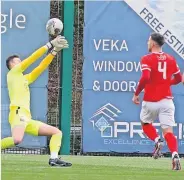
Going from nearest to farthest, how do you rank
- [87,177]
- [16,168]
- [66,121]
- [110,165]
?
[87,177] → [16,168] → [110,165] → [66,121]

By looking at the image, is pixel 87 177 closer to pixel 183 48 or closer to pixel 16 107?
pixel 16 107

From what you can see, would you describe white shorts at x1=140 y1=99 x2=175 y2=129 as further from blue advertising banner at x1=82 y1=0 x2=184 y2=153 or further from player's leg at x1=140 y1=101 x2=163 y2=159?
blue advertising banner at x1=82 y1=0 x2=184 y2=153

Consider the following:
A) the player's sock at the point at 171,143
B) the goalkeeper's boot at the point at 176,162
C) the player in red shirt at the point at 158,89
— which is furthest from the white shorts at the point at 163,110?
the goalkeeper's boot at the point at 176,162

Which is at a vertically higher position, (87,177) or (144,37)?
(144,37)

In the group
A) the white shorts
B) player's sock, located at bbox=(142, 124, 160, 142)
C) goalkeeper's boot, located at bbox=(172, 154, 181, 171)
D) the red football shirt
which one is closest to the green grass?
→ goalkeeper's boot, located at bbox=(172, 154, 181, 171)

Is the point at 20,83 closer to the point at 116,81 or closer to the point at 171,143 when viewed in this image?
the point at 171,143

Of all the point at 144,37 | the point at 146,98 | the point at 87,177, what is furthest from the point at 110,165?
the point at 144,37

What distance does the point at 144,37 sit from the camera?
43.0 ft

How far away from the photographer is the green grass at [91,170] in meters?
8.42

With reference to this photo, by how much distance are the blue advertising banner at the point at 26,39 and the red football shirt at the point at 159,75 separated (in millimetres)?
3639

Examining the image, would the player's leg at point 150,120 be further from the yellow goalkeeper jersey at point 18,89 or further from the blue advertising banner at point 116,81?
the blue advertising banner at point 116,81

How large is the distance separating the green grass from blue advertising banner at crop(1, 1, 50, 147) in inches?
55.9

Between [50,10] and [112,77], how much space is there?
156 cm

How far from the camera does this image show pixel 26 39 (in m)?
13.1
